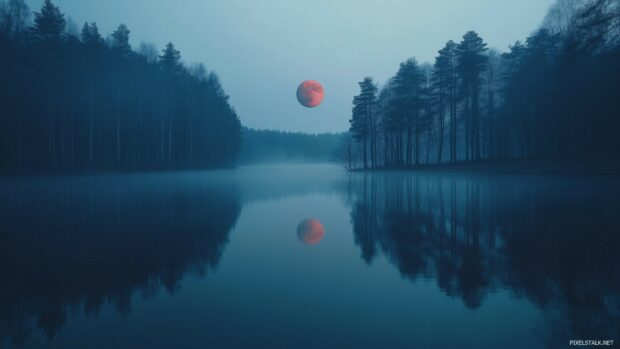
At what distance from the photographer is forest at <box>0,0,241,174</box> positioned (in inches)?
1362

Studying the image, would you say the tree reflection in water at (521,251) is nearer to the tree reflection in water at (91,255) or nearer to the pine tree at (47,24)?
the tree reflection in water at (91,255)

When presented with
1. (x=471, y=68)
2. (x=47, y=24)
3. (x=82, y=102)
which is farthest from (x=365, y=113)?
(x=47, y=24)

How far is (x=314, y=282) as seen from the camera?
227 inches

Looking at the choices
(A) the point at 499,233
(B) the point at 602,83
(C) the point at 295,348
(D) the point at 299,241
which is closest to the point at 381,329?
Result: (C) the point at 295,348

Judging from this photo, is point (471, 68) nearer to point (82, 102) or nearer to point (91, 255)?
point (91, 255)

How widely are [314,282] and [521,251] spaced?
14.2 ft

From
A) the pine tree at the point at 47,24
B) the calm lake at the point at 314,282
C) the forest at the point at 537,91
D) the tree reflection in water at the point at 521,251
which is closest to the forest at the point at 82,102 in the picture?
the pine tree at the point at 47,24

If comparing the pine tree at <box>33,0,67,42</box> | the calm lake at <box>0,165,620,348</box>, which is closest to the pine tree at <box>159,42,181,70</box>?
the pine tree at <box>33,0,67,42</box>

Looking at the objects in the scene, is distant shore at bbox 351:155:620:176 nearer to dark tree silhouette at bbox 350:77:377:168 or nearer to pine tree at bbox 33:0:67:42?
dark tree silhouette at bbox 350:77:377:168

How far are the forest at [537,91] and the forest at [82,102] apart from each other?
2815 centimetres

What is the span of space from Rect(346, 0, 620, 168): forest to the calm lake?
1821 cm

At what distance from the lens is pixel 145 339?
12.9 ft

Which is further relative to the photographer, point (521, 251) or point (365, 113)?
point (365, 113)

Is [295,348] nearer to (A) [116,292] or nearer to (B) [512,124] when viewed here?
(A) [116,292]
